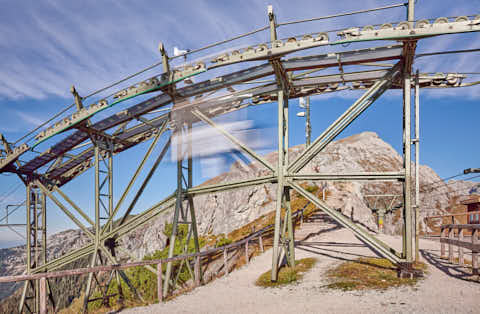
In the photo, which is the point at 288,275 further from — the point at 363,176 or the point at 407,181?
the point at 407,181

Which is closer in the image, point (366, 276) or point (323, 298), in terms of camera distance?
point (323, 298)

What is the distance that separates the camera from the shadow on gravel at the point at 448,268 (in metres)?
9.17

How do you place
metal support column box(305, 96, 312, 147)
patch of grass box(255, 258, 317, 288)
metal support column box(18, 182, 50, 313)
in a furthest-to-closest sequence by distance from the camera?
metal support column box(305, 96, 312, 147) < metal support column box(18, 182, 50, 313) < patch of grass box(255, 258, 317, 288)

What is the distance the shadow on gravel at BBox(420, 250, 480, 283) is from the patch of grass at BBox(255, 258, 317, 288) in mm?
4037

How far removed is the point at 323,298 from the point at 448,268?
523cm

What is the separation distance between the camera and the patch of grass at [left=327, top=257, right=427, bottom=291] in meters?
8.76

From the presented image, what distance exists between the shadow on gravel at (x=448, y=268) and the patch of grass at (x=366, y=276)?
1.83 ft

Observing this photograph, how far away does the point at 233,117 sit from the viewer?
1329 cm

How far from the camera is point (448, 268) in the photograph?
34.8ft

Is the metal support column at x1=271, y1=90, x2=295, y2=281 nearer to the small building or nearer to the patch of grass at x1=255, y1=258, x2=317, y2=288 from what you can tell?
the patch of grass at x1=255, y1=258, x2=317, y2=288

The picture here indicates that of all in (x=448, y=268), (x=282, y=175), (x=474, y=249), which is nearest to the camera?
(x=474, y=249)

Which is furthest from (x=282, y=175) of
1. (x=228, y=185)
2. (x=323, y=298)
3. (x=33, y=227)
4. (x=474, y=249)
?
(x=33, y=227)

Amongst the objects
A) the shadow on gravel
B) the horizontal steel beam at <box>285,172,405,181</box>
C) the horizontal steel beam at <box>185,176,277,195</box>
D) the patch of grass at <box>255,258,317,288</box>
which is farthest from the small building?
the horizontal steel beam at <box>185,176,277,195</box>

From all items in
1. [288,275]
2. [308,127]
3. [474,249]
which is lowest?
[288,275]
